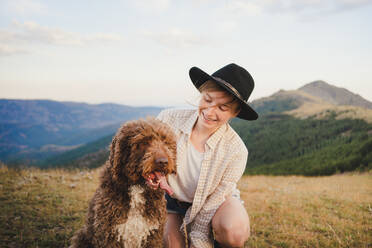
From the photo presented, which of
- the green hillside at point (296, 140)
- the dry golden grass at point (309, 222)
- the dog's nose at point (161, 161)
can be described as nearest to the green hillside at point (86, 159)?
the green hillside at point (296, 140)

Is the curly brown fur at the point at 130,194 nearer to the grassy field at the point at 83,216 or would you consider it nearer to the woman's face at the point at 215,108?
the woman's face at the point at 215,108

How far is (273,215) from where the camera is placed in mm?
5898

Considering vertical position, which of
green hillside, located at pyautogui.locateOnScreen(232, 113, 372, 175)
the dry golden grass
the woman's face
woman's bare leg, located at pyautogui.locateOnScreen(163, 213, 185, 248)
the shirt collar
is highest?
the woman's face

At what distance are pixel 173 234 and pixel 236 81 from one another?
2381 mm

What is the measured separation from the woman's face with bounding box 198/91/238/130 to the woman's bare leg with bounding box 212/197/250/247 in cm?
115

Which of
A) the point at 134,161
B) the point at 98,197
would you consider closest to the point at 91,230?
the point at 98,197

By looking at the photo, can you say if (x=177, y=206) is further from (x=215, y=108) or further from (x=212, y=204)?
(x=215, y=108)

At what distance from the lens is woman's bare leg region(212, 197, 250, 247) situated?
3.11m

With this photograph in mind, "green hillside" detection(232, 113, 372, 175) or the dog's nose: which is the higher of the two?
the dog's nose

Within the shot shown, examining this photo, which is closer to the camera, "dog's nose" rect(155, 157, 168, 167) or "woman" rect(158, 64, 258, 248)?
"dog's nose" rect(155, 157, 168, 167)

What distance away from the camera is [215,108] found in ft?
10.7

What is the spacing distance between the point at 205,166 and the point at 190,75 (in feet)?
4.42

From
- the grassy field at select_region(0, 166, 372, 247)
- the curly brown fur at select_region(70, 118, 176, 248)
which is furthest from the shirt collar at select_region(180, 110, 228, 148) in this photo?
the grassy field at select_region(0, 166, 372, 247)

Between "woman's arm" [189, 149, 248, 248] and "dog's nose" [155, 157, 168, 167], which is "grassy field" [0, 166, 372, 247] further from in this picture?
"dog's nose" [155, 157, 168, 167]
